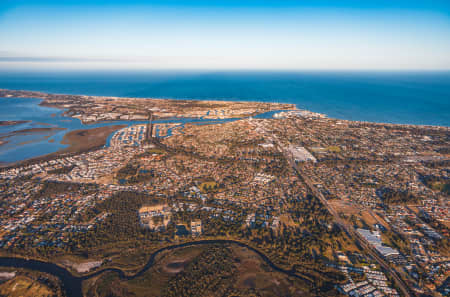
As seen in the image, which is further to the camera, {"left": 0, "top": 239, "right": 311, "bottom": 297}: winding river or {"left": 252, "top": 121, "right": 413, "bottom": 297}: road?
{"left": 252, "top": 121, "right": 413, "bottom": 297}: road

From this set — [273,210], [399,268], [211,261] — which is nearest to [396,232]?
[399,268]

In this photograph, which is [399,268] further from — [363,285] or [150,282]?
[150,282]

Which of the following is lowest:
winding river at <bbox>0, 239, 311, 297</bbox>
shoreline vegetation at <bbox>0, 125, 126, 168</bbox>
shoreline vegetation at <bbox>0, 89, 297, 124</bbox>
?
winding river at <bbox>0, 239, 311, 297</bbox>

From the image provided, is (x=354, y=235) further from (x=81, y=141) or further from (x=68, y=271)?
(x=81, y=141)

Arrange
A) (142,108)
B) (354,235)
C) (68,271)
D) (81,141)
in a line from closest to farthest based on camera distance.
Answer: (68,271), (354,235), (81,141), (142,108)

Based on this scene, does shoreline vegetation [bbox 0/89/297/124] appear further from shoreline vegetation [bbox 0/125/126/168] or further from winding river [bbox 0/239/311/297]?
winding river [bbox 0/239/311/297]

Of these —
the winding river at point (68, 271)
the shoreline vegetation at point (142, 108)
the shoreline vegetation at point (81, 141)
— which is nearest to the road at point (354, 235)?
the winding river at point (68, 271)

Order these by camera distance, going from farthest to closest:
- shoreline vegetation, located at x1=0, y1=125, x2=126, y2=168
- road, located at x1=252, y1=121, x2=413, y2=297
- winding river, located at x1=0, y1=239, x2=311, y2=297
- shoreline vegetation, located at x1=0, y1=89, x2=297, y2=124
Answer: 1. shoreline vegetation, located at x1=0, y1=89, x2=297, y2=124
2. shoreline vegetation, located at x1=0, y1=125, x2=126, y2=168
3. road, located at x1=252, y1=121, x2=413, y2=297
4. winding river, located at x1=0, y1=239, x2=311, y2=297

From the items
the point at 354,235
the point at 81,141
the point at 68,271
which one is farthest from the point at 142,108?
the point at 354,235

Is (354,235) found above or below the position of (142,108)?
below

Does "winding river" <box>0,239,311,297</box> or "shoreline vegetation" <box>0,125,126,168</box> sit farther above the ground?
"shoreline vegetation" <box>0,125,126,168</box>

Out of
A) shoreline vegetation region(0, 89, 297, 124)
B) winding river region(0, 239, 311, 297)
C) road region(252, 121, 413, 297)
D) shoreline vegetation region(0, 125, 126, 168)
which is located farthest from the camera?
shoreline vegetation region(0, 89, 297, 124)

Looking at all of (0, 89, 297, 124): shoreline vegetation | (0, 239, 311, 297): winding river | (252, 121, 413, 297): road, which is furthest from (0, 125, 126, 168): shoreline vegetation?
(252, 121, 413, 297): road
